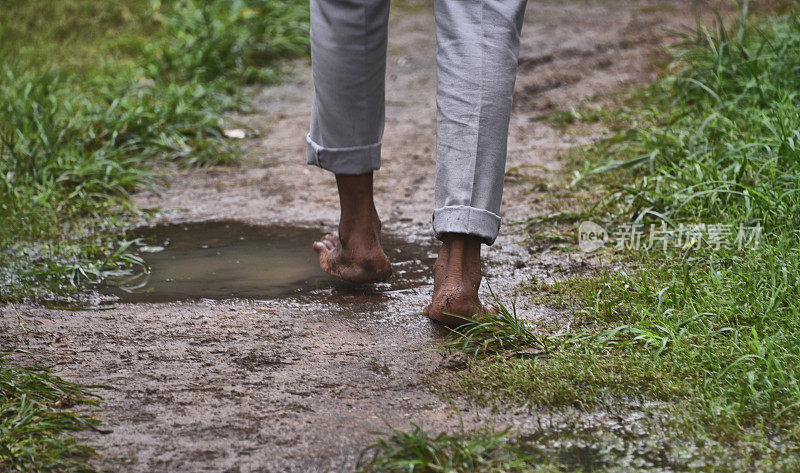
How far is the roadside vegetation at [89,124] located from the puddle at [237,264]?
0.14 metres

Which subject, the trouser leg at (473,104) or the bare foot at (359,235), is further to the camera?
the bare foot at (359,235)

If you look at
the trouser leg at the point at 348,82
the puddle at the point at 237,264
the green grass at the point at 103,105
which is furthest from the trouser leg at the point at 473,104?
the green grass at the point at 103,105

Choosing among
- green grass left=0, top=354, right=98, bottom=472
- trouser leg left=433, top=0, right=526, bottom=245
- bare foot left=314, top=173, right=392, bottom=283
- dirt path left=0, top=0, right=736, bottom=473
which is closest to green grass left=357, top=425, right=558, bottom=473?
dirt path left=0, top=0, right=736, bottom=473

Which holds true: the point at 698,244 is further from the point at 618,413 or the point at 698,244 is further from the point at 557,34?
the point at 557,34

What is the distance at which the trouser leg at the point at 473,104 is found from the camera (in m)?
2.03

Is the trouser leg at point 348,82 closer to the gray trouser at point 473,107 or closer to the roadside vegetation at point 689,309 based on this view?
the gray trouser at point 473,107

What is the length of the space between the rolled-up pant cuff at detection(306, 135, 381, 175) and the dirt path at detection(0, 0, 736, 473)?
35cm

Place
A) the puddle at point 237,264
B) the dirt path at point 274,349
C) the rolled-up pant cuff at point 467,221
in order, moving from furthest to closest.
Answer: the puddle at point 237,264 < the rolled-up pant cuff at point 467,221 < the dirt path at point 274,349

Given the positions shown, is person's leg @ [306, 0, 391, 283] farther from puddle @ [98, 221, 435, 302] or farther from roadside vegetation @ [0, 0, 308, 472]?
roadside vegetation @ [0, 0, 308, 472]

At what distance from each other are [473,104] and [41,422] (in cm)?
114

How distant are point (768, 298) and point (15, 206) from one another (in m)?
2.46

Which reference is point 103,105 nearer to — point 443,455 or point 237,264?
point 237,264

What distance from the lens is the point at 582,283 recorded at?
2365mm

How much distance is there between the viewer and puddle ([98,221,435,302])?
2.47 metres
